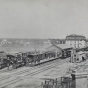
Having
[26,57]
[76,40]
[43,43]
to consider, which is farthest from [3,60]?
[76,40]

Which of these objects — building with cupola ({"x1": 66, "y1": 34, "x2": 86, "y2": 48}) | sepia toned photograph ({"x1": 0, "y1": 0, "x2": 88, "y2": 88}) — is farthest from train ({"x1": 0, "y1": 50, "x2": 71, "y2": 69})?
building with cupola ({"x1": 66, "y1": 34, "x2": 86, "y2": 48})

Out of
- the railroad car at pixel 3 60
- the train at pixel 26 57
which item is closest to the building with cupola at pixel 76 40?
the train at pixel 26 57

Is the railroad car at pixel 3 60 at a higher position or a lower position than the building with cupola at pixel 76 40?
lower

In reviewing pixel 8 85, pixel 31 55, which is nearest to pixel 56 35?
pixel 31 55

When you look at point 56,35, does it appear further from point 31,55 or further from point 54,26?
point 31,55

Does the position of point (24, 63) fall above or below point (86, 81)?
above

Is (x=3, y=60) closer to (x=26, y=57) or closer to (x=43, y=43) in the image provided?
(x=26, y=57)

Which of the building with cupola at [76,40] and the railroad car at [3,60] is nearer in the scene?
the railroad car at [3,60]

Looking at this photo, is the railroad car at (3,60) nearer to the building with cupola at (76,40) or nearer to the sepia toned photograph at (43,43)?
the sepia toned photograph at (43,43)

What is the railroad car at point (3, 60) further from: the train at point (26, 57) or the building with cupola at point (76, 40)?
the building with cupola at point (76, 40)
